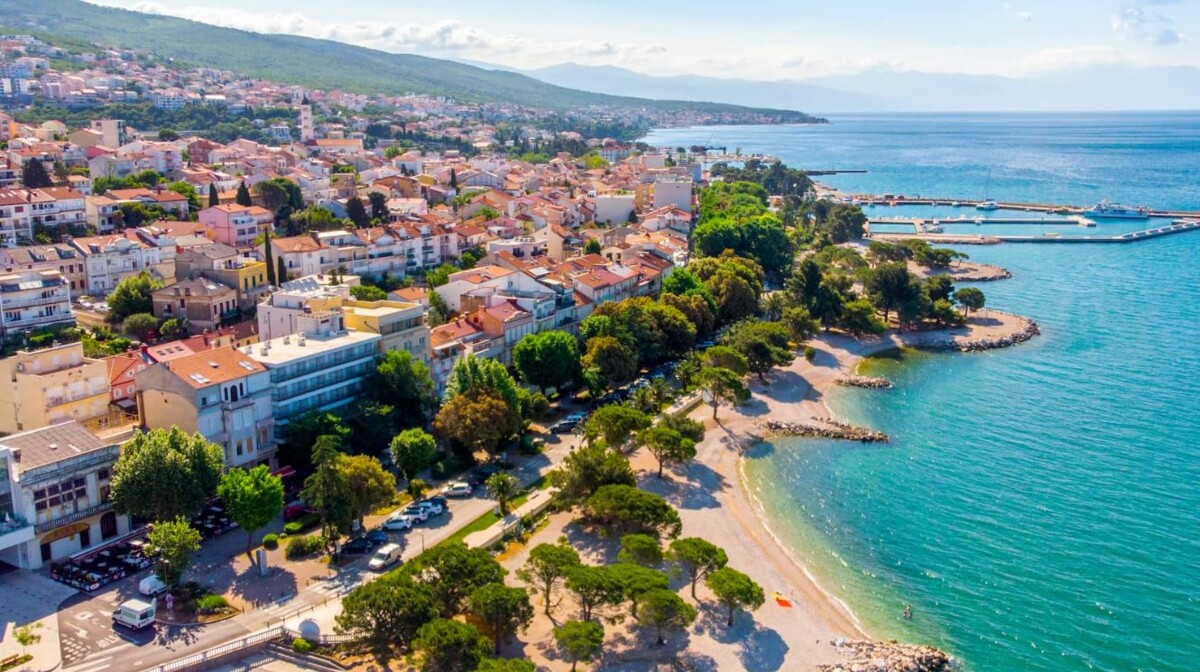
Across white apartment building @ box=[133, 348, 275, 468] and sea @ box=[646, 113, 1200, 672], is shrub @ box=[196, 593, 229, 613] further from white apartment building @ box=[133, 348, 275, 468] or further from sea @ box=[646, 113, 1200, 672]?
sea @ box=[646, 113, 1200, 672]

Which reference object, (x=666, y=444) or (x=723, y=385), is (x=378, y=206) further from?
(x=666, y=444)

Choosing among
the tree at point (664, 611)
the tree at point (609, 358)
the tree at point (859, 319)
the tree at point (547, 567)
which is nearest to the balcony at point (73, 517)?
the tree at point (547, 567)

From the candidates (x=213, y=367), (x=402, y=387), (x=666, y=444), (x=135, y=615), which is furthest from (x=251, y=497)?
(x=666, y=444)

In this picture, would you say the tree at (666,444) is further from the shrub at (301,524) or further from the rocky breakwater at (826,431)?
the shrub at (301,524)

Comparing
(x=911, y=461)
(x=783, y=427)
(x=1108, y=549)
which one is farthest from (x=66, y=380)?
(x=1108, y=549)

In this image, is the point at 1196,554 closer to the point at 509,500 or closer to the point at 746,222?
the point at 509,500

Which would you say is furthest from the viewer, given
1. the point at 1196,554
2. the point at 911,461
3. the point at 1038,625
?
the point at 911,461

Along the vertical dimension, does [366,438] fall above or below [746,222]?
below
